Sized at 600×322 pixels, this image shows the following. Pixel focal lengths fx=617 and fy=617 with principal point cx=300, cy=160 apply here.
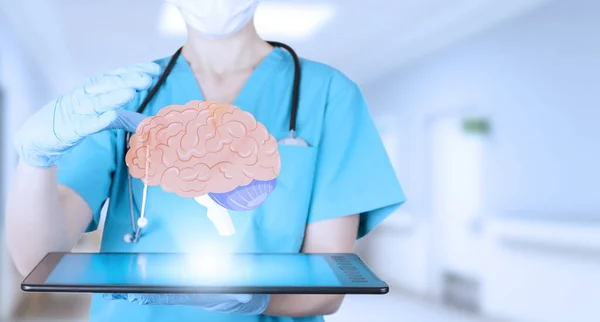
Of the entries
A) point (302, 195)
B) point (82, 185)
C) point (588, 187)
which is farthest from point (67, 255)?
point (588, 187)

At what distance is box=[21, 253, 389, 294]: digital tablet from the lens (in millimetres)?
519

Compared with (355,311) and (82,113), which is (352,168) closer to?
(82,113)

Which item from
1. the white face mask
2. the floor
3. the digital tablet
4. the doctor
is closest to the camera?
the digital tablet

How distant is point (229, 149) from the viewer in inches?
24.9

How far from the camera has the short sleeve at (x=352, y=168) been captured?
0.75 meters

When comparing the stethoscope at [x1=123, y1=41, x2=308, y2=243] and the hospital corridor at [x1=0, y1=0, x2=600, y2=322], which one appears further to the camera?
the hospital corridor at [x1=0, y1=0, x2=600, y2=322]

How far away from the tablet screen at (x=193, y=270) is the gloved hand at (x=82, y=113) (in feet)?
0.38

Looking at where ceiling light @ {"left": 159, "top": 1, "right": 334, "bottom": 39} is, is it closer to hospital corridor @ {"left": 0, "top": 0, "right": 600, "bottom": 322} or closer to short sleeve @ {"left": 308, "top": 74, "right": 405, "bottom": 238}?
hospital corridor @ {"left": 0, "top": 0, "right": 600, "bottom": 322}

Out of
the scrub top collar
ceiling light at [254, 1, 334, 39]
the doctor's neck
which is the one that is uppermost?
ceiling light at [254, 1, 334, 39]

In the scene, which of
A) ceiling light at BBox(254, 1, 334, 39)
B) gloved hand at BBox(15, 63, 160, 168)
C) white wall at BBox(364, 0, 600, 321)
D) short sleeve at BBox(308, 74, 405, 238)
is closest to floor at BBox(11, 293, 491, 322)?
white wall at BBox(364, 0, 600, 321)

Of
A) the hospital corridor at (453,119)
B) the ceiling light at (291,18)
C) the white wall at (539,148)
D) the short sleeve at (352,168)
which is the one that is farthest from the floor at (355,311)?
the short sleeve at (352,168)

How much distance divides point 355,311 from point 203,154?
3.26m

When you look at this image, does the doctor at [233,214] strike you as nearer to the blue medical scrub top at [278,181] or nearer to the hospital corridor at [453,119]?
the blue medical scrub top at [278,181]

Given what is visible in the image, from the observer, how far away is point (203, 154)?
2.05 ft
